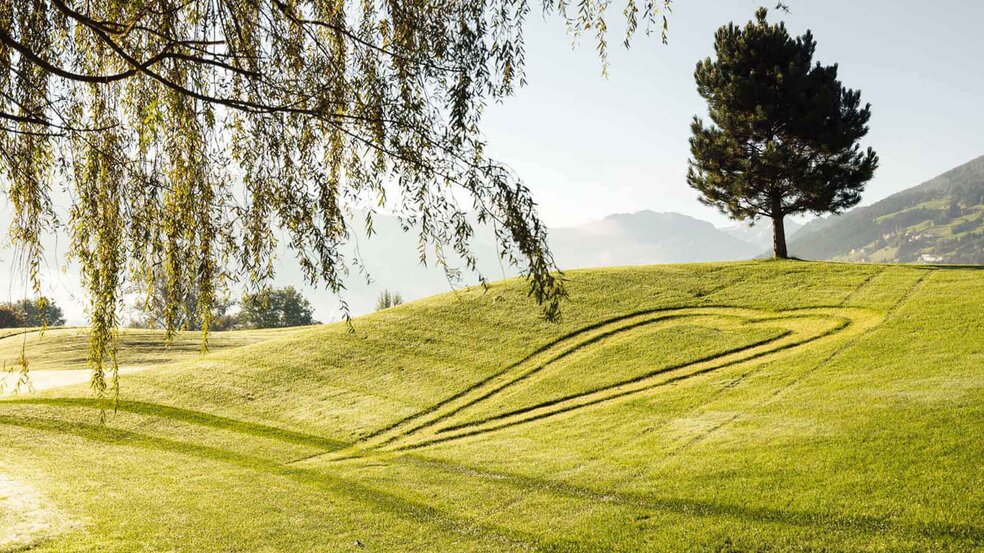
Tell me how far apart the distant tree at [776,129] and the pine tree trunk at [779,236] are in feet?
0.33

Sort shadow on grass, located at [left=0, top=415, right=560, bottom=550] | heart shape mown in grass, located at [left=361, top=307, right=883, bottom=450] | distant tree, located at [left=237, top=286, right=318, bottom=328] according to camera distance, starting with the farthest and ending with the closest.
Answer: distant tree, located at [left=237, top=286, right=318, bottom=328] < heart shape mown in grass, located at [left=361, top=307, right=883, bottom=450] < shadow on grass, located at [left=0, top=415, right=560, bottom=550]

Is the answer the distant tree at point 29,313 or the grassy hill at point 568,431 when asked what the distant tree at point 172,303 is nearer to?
the distant tree at point 29,313

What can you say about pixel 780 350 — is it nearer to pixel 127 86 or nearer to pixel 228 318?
pixel 127 86

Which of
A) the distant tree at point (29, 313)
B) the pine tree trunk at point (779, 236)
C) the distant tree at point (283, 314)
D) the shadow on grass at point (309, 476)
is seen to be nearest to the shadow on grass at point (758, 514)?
the shadow on grass at point (309, 476)

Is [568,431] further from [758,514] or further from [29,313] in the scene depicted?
[29,313]

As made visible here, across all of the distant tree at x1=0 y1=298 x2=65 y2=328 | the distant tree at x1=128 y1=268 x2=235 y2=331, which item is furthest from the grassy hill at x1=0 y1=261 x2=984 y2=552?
the distant tree at x1=128 y1=268 x2=235 y2=331

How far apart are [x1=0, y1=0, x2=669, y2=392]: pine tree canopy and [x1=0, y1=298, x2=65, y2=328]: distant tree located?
0.88 ft

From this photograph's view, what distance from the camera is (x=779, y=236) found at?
104ft

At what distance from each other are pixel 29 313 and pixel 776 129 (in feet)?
97.4

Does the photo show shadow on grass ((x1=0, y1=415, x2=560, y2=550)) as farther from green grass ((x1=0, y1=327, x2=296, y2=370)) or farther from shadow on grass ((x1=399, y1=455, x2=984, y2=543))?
green grass ((x1=0, y1=327, x2=296, y2=370))

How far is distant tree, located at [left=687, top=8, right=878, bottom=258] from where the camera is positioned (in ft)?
94.2

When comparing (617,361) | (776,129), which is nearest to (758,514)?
(617,361)

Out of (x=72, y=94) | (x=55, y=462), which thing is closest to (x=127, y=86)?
(x=72, y=94)

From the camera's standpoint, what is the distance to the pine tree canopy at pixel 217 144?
5.48 metres
